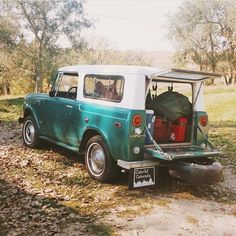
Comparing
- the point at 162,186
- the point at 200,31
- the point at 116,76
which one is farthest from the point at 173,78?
the point at 200,31

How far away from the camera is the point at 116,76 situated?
22.6ft

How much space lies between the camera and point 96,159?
7273 millimetres

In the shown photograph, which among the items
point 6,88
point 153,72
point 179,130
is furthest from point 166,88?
point 6,88

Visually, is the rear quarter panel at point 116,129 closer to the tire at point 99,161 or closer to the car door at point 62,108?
the tire at point 99,161

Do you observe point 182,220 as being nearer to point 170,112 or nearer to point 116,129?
point 116,129

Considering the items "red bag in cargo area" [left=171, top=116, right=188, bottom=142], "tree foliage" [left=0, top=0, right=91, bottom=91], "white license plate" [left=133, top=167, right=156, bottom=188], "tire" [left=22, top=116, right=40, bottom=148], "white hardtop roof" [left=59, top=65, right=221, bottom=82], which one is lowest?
"white license plate" [left=133, top=167, right=156, bottom=188]

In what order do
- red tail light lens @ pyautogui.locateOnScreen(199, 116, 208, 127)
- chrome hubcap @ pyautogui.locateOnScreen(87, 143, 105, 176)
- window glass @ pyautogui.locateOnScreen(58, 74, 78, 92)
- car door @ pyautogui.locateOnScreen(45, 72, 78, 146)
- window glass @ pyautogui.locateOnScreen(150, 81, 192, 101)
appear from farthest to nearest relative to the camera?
window glass @ pyautogui.locateOnScreen(58, 74, 78, 92) → car door @ pyautogui.locateOnScreen(45, 72, 78, 146) → red tail light lens @ pyautogui.locateOnScreen(199, 116, 208, 127) → window glass @ pyautogui.locateOnScreen(150, 81, 192, 101) → chrome hubcap @ pyautogui.locateOnScreen(87, 143, 105, 176)

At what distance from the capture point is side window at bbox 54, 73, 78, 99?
8.31 m

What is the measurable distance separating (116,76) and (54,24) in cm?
3256

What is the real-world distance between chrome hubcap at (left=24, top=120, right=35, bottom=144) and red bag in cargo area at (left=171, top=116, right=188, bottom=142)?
→ 391cm

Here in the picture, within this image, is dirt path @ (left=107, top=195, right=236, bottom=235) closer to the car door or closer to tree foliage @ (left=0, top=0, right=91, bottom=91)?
the car door

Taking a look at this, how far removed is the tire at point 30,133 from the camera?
946 cm

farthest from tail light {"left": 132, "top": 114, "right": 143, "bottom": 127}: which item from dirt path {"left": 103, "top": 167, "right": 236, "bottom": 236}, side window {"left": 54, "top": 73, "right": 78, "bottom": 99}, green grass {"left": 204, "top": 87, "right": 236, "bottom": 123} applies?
green grass {"left": 204, "top": 87, "right": 236, "bottom": 123}

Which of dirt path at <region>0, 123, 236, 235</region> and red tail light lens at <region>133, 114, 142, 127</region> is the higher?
red tail light lens at <region>133, 114, 142, 127</region>
